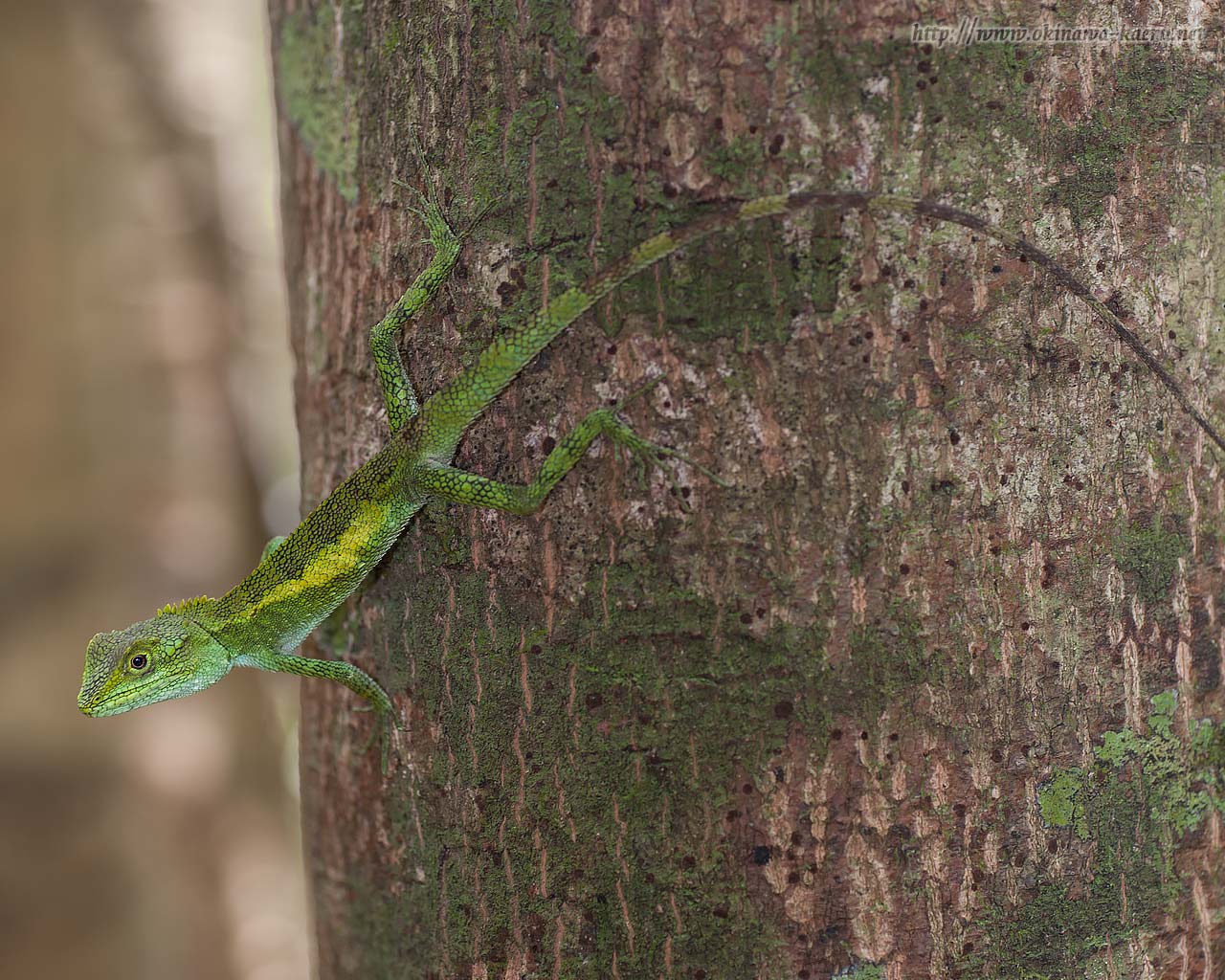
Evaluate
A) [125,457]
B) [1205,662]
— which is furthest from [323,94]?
[125,457]

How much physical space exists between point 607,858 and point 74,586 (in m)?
5.75

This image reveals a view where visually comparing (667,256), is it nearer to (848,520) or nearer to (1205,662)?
(848,520)

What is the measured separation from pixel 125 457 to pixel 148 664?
4.36 metres

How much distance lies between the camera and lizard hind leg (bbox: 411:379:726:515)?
1695 millimetres

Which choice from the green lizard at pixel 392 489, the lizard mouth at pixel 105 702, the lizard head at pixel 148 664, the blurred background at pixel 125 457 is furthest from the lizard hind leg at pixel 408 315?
the blurred background at pixel 125 457

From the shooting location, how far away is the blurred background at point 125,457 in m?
5.94

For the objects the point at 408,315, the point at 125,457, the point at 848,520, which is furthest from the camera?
the point at 125,457

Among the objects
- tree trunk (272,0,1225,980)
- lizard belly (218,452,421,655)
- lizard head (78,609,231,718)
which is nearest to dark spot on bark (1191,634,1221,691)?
tree trunk (272,0,1225,980)

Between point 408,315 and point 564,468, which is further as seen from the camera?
point 408,315

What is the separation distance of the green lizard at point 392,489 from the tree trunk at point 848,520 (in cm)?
4

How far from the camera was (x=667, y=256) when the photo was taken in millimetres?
1697

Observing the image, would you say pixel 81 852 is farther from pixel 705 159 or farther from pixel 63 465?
pixel 705 159

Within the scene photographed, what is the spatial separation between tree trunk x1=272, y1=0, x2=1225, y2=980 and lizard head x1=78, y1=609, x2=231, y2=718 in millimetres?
1122

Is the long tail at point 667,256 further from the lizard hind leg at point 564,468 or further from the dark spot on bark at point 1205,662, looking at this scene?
the dark spot on bark at point 1205,662
